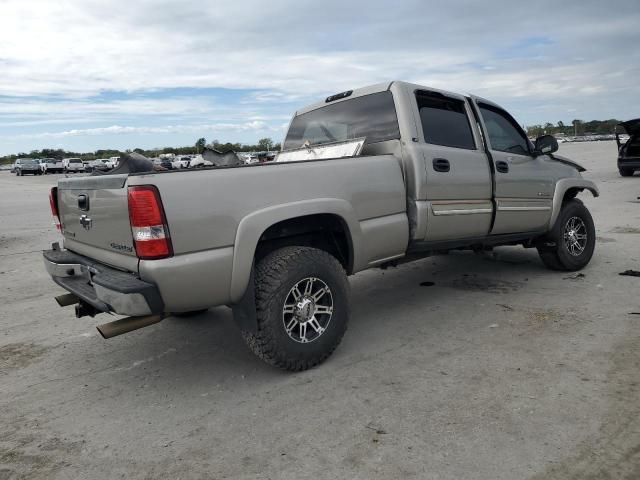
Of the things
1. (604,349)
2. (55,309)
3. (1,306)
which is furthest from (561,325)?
(1,306)

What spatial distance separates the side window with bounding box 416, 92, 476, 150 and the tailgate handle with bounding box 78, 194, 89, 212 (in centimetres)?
268

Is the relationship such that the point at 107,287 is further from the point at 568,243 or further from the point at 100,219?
the point at 568,243

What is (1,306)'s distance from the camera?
5480 mm

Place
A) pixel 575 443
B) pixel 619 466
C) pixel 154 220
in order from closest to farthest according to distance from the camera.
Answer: pixel 619 466 < pixel 575 443 < pixel 154 220

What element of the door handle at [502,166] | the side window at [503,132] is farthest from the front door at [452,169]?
the side window at [503,132]

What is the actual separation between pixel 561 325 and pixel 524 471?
2116 mm

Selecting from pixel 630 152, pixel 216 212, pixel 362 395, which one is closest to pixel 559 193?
pixel 362 395

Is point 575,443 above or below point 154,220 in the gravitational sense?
below

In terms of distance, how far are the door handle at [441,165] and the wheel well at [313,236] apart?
3.40ft

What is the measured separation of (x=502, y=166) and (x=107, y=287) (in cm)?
376

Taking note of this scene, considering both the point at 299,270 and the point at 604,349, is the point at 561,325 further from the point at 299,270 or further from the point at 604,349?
the point at 299,270

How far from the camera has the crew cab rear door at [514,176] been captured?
16.4 ft

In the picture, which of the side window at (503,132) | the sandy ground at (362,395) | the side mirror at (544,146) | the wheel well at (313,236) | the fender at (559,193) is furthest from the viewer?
the fender at (559,193)

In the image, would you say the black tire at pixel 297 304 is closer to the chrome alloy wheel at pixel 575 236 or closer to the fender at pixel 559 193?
the fender at pixel 559 193
